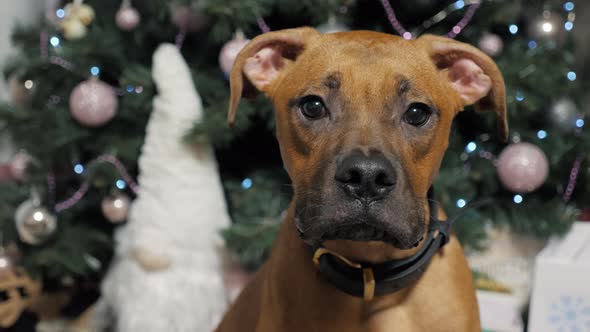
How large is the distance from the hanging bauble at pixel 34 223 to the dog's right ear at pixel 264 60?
129 centimetres

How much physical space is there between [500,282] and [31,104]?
2168 mm

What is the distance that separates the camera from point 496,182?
2.61 metres

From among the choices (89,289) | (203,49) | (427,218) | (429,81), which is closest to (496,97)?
(429,81)

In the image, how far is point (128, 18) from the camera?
264cm

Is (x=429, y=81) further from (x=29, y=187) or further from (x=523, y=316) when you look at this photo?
(x=29, y=187)

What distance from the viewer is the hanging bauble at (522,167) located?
243 cm

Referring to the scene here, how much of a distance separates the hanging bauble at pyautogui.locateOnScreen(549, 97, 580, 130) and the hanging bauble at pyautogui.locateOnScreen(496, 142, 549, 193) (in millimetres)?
192

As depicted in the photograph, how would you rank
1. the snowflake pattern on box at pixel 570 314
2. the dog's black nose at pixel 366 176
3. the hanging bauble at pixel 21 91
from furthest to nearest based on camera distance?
the hanging bauble at pixel 21 91
the snowflake pattern on box at pixel 570 314
the dog's black nose at pixel 366 176

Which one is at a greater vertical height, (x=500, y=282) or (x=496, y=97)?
(x=496, y=97)

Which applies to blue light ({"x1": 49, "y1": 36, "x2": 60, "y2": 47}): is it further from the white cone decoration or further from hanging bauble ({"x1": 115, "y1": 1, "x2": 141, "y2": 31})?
the white cone decoration

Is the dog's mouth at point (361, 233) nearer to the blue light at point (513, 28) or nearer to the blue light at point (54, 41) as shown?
the blue light at point (513, 28)

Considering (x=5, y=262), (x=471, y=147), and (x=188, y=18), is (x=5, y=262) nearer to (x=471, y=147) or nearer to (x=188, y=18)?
(x=188, y=18)

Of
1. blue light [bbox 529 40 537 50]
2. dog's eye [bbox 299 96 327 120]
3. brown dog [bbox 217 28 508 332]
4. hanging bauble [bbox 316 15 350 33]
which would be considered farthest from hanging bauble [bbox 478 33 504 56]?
dog's eye [bbox 299 96 327 120]

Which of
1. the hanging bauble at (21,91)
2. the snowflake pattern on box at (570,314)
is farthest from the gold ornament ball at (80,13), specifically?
the snowflake pattern on box at (570,314)
